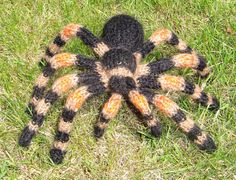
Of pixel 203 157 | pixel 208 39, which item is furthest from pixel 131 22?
pixel 203 157

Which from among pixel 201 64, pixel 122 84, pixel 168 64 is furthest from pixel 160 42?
pixel 122 84

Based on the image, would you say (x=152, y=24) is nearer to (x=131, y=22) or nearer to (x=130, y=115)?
(x=131, y=22)

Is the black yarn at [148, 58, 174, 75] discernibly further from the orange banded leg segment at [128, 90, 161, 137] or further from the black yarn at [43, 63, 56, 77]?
the black yarn at [43, 63, 56, 77]

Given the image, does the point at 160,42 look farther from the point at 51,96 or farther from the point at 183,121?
the point at 51,96

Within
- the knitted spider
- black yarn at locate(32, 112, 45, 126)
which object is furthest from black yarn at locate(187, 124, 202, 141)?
black yarn at locate(32, 112, 45, 126)

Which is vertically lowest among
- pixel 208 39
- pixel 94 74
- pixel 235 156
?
pixel 235 156

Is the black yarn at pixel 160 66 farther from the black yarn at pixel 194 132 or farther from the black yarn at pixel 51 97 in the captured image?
the black yarn at pixel 51 97
